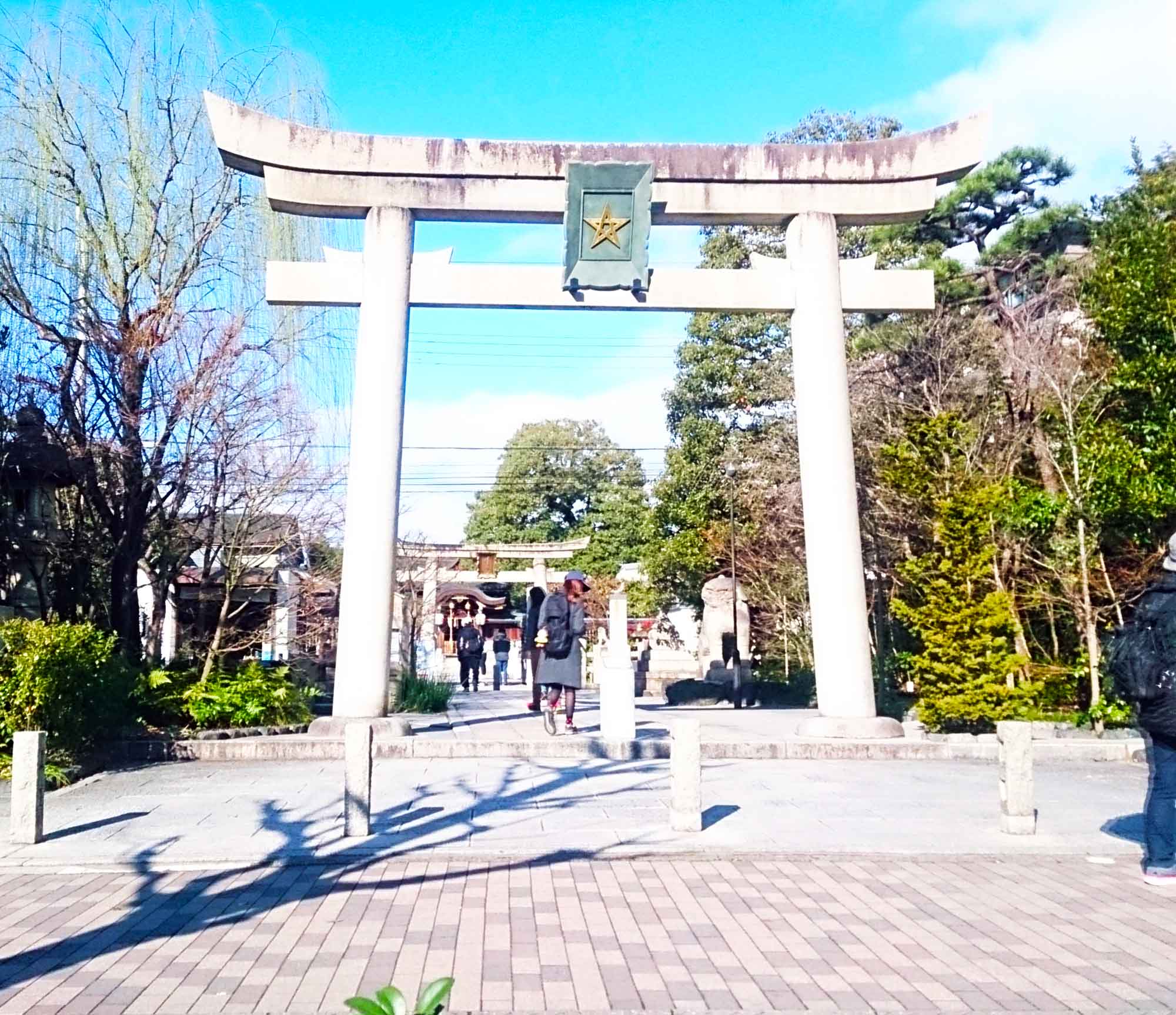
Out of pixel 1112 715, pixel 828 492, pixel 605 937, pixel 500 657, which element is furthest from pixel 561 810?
pixel 500 657

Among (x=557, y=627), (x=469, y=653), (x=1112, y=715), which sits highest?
(x=469, y=653)

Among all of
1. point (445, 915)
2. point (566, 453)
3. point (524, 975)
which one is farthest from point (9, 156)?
point (566, 453)

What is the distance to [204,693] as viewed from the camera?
514 inches

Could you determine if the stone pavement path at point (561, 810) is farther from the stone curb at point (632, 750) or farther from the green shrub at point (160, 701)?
the green shrub at point (160, 701)

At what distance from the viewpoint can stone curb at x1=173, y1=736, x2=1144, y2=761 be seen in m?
12.2

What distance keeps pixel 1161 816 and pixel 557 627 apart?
24.5 feet

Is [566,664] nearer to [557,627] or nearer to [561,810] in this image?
[557,627]

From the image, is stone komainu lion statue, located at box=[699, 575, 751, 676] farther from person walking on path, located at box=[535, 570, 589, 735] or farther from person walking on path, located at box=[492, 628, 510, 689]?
person walking on path, located at box=[535, 570, 589, 735]

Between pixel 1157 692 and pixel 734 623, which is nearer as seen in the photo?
pixel 1157 692

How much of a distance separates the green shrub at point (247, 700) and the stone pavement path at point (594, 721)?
61.4 inches

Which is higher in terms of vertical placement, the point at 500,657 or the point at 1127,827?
the point at 500,657

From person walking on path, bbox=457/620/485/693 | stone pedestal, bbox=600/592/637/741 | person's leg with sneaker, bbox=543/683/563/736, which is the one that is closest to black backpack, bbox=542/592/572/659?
person's leg with sneaker, bbox=543/683/563/736

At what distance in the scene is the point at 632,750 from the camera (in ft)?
41.0

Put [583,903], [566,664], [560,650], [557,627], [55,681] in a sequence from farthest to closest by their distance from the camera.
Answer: [566,664] → [560,650] → [557,627] → [55,681] → [583,903]
